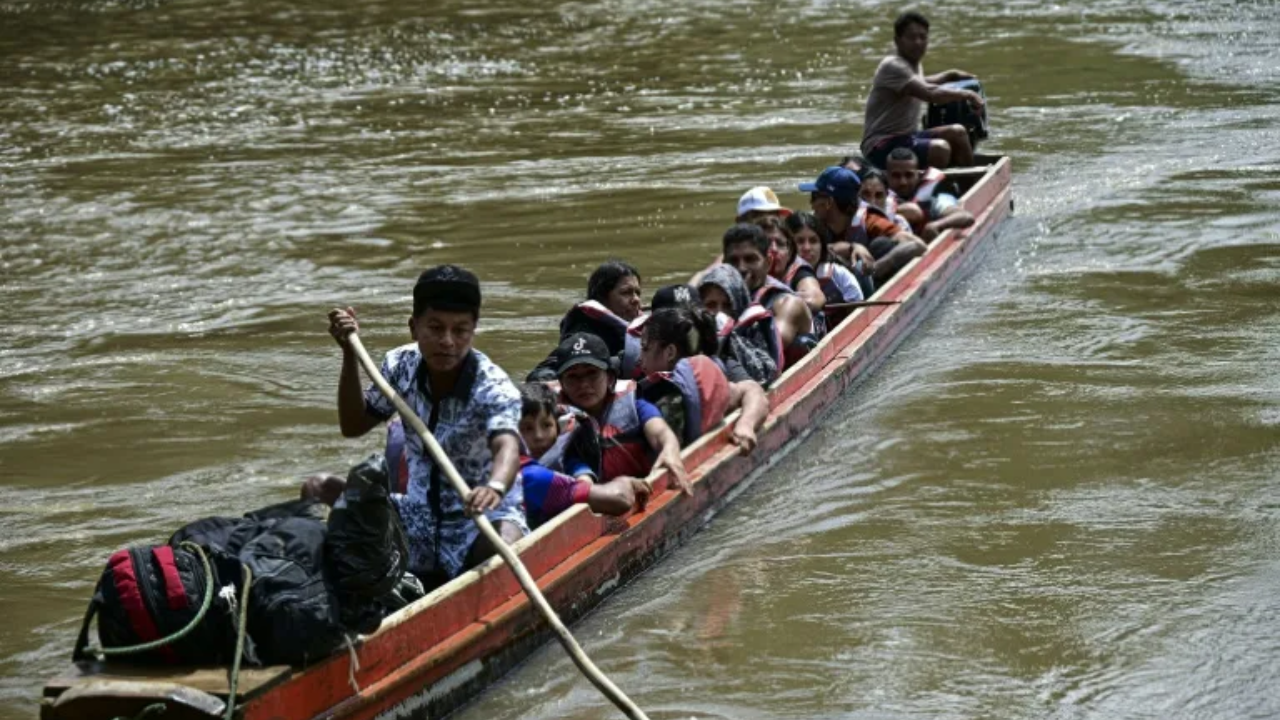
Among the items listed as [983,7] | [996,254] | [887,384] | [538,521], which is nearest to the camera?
[538,521]

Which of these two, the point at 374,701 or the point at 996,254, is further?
the point at 996,254

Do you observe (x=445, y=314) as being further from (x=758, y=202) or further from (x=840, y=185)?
(x=840, y=185)

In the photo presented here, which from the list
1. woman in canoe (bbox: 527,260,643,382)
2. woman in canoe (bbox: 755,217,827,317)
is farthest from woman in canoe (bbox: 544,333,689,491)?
woman in canoe (bbox: 755,217,827,317)

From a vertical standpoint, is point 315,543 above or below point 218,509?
above

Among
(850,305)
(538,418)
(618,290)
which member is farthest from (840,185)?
(538,418)

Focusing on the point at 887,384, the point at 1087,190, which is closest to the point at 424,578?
the point at 887,384

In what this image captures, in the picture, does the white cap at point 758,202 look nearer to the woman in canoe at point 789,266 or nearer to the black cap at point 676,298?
the woman in canoe at point 789,266

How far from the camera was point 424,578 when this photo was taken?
21.1 ft

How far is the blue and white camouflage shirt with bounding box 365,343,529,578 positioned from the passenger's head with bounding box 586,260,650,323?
231 centimetres

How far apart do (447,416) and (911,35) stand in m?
7.52

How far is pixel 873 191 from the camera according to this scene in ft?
37.5

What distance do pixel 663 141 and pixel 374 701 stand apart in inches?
456

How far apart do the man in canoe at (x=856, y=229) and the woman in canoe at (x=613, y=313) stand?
2.38 m

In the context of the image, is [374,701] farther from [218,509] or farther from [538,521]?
[218,509]
